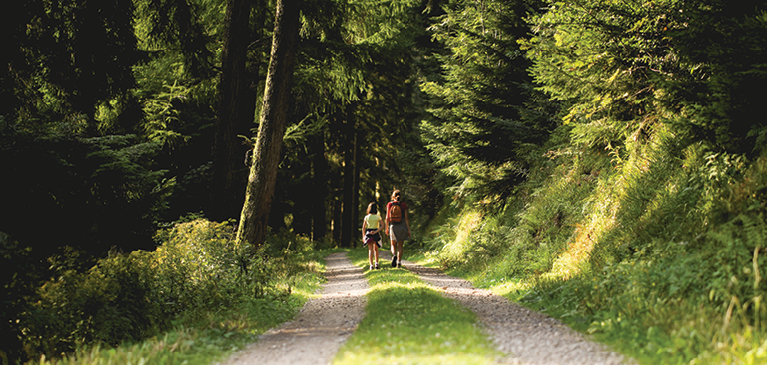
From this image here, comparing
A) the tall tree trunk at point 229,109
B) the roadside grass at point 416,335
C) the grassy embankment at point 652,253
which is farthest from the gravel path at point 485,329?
the tall tree trunk at point 229,109

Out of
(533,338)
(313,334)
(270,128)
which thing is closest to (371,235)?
(270,128)

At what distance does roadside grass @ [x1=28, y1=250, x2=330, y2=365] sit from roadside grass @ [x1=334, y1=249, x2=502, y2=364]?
141 cm

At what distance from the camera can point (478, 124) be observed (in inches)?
567

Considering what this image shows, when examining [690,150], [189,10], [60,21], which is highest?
[189,10]

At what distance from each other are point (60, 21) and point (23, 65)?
3.64 ft

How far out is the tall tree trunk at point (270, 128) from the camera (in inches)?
445

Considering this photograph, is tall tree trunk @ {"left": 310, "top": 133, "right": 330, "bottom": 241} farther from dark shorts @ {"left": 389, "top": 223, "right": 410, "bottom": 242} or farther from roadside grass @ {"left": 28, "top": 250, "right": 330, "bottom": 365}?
roadside grass @ {"left": 28, "top": 250, "right": 330, "bottom": 365}

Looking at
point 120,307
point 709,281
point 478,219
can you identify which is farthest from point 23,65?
point 478,219

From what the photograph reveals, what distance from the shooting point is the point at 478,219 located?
16453mm

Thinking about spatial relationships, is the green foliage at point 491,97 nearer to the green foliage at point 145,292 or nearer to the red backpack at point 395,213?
the red backpack at point 395,213

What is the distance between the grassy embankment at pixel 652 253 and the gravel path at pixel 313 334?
2806mm

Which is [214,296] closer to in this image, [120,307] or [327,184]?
[120,307]

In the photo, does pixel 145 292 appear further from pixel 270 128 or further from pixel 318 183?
pixel 318 183

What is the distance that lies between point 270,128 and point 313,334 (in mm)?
6348
